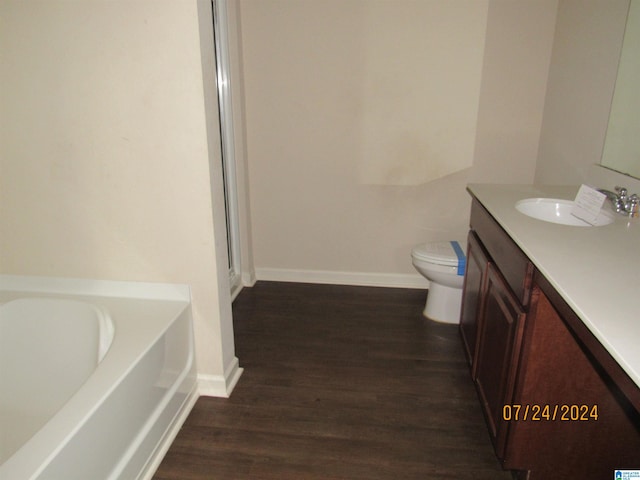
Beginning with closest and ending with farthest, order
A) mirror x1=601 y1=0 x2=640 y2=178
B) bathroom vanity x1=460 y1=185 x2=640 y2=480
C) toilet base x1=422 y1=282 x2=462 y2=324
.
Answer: bathroom vanity x1=460 y1=185 x2=640 y2=480, mirror x1=601 y1=0 x2=640 y2=178, toilet base x1=422 y1=282 x2=462 y2=324

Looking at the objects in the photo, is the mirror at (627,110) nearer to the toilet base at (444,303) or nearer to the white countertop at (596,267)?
the white countertop at (596,267)

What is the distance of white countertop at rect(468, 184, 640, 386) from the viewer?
0.95 meters

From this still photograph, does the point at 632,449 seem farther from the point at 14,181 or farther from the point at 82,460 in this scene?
the point at 14,181

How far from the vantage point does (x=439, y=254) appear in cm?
270

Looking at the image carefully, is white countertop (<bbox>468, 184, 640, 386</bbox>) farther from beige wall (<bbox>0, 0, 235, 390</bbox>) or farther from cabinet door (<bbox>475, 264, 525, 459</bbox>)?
beige wall (<bbox>0, 0, 235, 390</bbox>)

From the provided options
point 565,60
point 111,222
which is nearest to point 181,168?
point 111,222

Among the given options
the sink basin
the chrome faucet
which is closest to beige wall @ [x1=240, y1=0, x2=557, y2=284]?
the sink basin

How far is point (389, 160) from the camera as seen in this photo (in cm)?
312

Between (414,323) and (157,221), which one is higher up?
(157,221)

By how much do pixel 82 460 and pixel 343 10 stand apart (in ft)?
9.06

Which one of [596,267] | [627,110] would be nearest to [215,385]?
[596,267]

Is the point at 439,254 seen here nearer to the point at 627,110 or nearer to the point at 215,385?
the point at 627,110

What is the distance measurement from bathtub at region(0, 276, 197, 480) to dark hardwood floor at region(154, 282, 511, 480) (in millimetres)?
201

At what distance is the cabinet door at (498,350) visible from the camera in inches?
60.4
